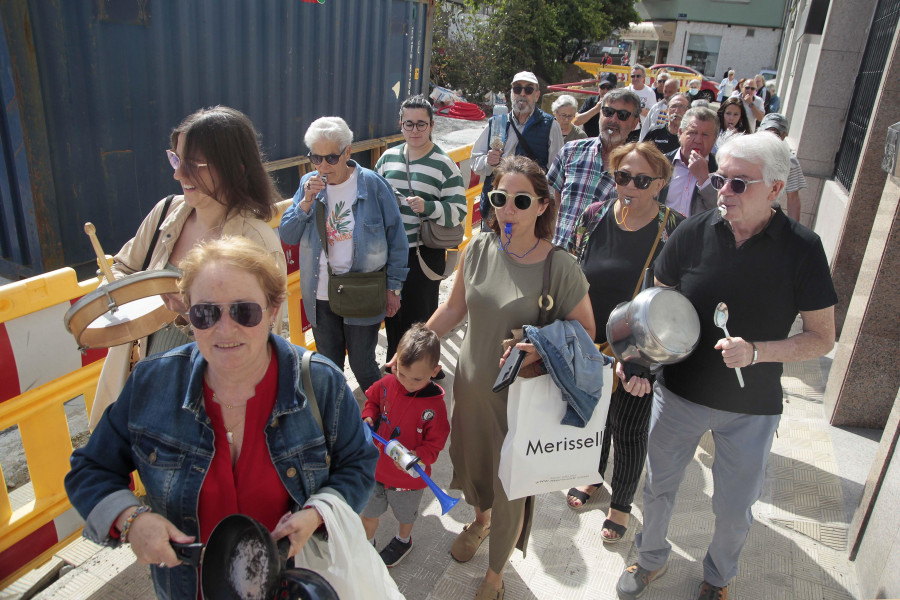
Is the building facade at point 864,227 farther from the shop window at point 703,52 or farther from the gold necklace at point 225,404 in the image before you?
the shop window at point 703,52

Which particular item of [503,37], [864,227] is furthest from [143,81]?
[503,37]

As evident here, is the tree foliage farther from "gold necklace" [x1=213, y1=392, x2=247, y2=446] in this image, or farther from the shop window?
"gold necklace" [x1=213, y1=392, x2=247, y2=446]

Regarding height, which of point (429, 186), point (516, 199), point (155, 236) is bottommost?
point (429, 186)

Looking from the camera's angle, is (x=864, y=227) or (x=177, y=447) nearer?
(x=177, y=447)

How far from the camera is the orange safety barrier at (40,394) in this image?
2449 millimetres

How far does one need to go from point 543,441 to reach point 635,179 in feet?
4.38

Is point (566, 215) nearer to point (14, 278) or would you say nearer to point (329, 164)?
point (329, 164)

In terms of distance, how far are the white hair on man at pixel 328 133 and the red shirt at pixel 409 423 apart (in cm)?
128

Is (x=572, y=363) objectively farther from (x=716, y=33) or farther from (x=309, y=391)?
(x=716, y=33)

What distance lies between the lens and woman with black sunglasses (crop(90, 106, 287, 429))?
2.26 metres

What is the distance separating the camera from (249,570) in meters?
1.39

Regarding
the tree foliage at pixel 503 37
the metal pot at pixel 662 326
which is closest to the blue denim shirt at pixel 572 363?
the metal pot at pixel 662 326

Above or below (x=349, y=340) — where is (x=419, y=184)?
above

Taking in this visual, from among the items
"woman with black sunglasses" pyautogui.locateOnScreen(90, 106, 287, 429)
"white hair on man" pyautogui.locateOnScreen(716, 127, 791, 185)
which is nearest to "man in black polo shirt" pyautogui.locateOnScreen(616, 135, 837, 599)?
"white hair on man" pyautogui.locateOnScreen(716, 127, 791, 185)
